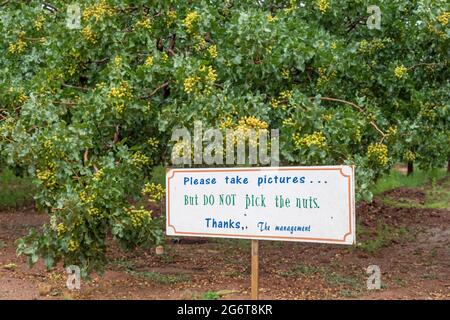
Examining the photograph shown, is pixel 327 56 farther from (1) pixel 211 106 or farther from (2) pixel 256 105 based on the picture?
(1) pixel 211 106

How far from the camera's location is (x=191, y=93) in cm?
566

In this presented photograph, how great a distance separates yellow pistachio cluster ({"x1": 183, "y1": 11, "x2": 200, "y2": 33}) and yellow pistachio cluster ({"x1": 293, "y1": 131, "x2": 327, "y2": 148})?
1.51 metres

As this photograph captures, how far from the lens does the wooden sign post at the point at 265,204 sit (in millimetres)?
4055

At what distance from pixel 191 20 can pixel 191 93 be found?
87cm

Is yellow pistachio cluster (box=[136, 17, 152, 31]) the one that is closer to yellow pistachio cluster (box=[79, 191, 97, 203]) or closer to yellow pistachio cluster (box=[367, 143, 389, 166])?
yellow pistachio cluster (box=[79, 191, 97, 203])

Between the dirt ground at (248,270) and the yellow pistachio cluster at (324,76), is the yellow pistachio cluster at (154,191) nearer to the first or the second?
the dirt ground at (248,270)

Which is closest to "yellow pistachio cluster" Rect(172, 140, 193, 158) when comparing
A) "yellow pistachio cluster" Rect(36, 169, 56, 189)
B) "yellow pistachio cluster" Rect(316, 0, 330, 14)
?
"yellow pistachio cluster" Rect(36, 169, 56, 189)

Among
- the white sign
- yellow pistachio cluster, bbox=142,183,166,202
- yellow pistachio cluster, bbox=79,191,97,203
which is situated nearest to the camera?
the white sign

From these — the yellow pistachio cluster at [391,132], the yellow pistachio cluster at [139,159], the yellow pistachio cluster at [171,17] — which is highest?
the yellow pistachio cluster at [171,17]

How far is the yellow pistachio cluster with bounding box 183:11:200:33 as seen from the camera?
6.09m

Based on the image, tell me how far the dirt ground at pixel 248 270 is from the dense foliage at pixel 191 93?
2.37ft

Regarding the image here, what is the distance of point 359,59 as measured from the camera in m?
6.82

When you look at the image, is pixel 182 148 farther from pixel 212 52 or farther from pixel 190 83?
pixel 212 52

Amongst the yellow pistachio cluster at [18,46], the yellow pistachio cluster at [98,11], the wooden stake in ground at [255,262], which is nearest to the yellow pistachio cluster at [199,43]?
the yellow pistachio cluster at [98,11]
